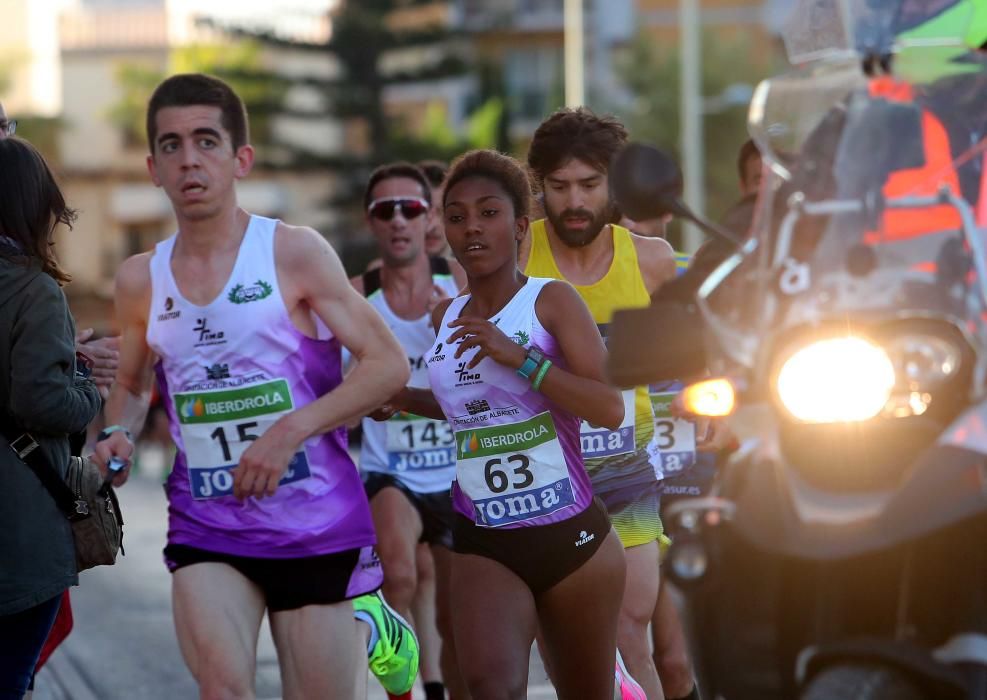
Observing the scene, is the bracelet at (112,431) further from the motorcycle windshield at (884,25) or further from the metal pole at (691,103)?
the metal pole at (691,103)

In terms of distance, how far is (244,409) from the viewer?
5.64m

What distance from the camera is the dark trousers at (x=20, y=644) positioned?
5.13 meters

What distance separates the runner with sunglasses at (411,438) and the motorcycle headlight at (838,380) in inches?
169

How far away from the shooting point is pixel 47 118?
238 ft

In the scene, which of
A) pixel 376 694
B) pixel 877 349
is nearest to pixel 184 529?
pixel 877 349

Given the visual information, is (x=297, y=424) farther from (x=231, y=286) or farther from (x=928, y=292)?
(x=928, y=292)

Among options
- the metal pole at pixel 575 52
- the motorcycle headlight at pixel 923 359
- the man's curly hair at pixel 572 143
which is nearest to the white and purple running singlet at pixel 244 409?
the man's curly hair at pixel 572 143

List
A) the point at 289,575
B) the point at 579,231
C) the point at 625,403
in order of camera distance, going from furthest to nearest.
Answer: the point at 579,231
the point at 625,403
the point at 289,575

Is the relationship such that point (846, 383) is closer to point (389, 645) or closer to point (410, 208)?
point (389, 645)

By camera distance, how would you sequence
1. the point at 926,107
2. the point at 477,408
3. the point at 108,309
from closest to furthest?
the point at 926,107 < the point at 477,408 < the point at 108,309

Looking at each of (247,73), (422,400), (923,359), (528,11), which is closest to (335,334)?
(422,400)

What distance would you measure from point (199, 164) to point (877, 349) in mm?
2401

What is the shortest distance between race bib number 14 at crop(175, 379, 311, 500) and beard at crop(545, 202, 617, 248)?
5.06 ft

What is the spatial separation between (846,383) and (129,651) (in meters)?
7.03
